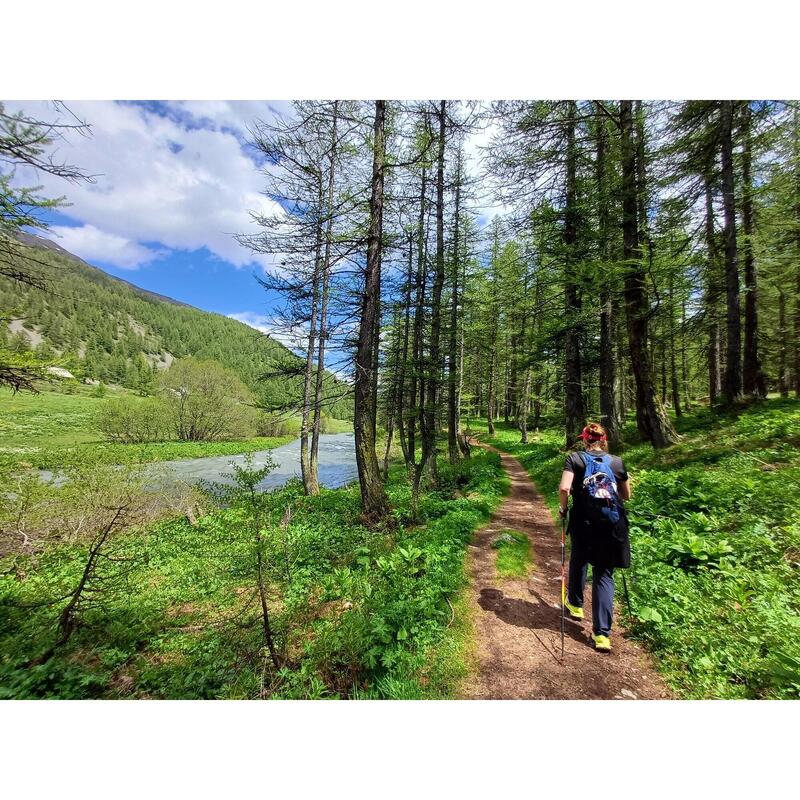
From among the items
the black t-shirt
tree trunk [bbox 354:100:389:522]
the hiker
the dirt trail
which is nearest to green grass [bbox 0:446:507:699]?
the dirt trail

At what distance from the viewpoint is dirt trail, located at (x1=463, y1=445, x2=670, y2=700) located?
245 cm

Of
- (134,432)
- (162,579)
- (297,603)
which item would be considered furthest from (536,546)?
(134,432)

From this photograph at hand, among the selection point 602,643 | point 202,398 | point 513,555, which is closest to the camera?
point 602,643

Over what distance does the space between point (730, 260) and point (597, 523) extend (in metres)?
8.69

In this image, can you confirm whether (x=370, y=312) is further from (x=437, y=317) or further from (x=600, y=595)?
(x=600, y=595)

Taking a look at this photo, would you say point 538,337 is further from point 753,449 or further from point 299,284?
point 299,284

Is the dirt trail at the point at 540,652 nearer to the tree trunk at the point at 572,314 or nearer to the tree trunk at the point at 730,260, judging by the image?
the tree trunk at the point at 572,314

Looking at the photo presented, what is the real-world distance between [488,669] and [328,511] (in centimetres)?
636

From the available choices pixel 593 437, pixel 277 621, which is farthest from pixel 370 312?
pixel 277 621

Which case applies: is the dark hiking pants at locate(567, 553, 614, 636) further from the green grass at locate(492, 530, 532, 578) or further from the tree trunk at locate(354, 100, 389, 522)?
the tree trunk at locate(354, 100, 389, 522)

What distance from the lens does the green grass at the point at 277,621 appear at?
2766 millimetres

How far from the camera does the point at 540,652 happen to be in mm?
2801

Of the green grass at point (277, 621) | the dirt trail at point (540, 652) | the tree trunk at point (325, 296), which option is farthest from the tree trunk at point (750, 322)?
the tree trunk at point (325, 296)

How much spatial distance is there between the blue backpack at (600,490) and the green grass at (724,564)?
95 cm
